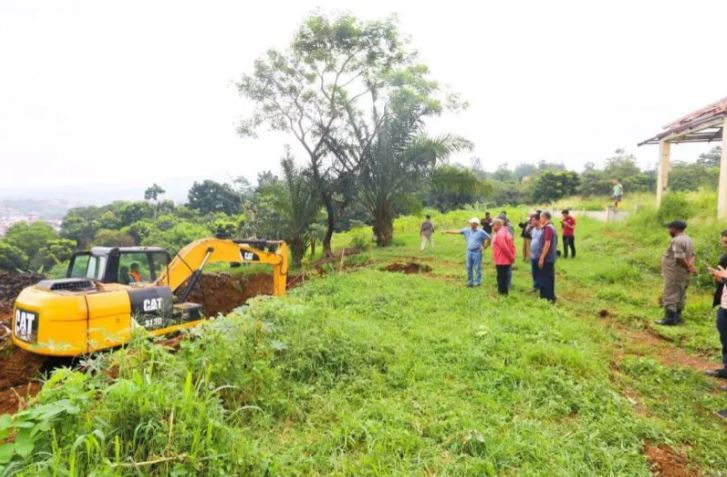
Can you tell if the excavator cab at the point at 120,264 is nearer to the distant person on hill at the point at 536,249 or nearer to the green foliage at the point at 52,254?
the distant person on hill at the point at 536,249

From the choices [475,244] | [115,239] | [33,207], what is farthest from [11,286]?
[33,207]

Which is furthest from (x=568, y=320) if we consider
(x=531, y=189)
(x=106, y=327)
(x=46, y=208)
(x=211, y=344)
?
(x=46, y=208)

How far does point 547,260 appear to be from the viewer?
773cm

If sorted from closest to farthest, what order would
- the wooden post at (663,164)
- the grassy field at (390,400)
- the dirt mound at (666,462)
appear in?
the grassy field at (390,400), the dirt mound at (666,462), the wooden post at (663,164)

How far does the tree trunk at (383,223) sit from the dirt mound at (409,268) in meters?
4.22

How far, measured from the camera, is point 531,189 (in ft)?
128

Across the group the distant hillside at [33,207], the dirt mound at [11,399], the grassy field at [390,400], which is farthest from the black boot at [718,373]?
the distant hillside at [33,207]

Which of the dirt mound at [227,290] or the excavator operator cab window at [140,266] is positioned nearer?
the excavator operator cab window at [140,266]

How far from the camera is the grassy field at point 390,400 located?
8.97ft

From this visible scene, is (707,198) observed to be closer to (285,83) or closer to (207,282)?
(285,83)

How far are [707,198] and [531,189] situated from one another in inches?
1047

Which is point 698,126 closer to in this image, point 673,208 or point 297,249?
point 673,208

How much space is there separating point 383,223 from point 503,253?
28.4ft

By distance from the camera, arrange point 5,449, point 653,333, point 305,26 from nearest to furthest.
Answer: point 5,449, point 653,333, point 305,26
